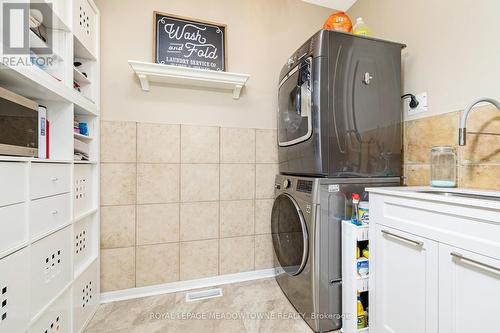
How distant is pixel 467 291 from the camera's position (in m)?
0.80

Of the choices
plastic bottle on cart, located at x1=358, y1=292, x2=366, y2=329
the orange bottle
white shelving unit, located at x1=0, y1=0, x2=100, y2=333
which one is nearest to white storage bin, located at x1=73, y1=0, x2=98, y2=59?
white shelving unit, located at x1=0, y1=0, x2=100, y2=333

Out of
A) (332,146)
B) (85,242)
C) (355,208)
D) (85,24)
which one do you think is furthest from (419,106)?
(85,242)

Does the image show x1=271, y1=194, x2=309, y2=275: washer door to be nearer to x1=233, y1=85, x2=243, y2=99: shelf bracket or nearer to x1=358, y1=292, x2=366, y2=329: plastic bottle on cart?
x1=358, y1=292, x2=366, y2=329: plastic bottle on cart

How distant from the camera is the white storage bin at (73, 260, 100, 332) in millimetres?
1295

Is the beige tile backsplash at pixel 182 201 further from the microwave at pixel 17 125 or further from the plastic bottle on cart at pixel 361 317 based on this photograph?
the plastic bottle on cart at pixel 361 317

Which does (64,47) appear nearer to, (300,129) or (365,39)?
(300,129)

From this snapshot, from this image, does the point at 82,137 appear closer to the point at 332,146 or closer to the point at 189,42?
the point at 189,42

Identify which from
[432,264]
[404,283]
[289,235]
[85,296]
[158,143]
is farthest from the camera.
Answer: [158,143]

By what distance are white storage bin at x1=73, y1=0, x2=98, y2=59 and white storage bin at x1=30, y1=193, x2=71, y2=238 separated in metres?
0.98

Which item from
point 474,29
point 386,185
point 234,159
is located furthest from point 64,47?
point 474,29

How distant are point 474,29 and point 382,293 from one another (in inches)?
60.3

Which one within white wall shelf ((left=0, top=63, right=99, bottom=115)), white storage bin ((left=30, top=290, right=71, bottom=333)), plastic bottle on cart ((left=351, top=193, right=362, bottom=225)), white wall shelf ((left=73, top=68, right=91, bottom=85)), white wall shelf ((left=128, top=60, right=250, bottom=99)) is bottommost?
white storage bin ((left=30, top=290, right=71, bottom=333))

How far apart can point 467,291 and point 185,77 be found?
1931mm

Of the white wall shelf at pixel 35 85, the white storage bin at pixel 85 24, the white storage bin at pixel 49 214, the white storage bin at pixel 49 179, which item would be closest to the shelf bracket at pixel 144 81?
the white storage bin at pixel 85 24
